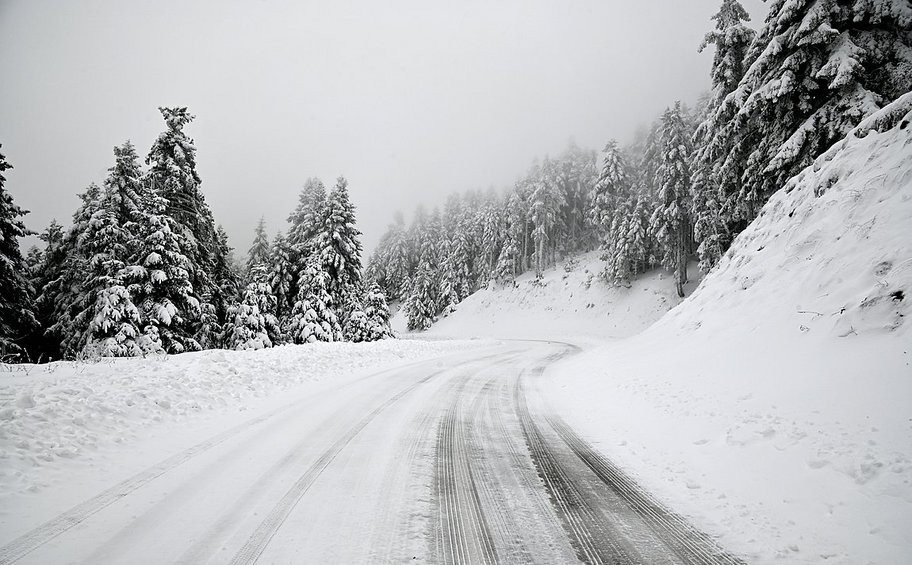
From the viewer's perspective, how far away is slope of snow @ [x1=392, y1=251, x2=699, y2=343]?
32.6m

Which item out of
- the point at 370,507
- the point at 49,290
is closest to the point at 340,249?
the point at 49,290

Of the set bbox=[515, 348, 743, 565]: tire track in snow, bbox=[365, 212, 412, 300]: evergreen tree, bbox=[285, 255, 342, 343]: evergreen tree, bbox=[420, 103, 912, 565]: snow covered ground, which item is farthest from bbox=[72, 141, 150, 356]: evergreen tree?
bbox=[365, 212, 412, 300]: evergreen tree

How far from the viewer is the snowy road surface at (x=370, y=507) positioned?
274cm

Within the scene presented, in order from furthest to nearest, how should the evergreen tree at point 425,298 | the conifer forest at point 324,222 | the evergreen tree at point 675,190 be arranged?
the evergreen tree at point 425,298 → the evergreen tree at point 675,190 → the conifer forest at point 324,222

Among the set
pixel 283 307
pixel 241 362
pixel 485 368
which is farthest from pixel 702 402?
pixel 283 307

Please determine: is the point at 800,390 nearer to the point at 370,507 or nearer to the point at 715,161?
the point at 370,507

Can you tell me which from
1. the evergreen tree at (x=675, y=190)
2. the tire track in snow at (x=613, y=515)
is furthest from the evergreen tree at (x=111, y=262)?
the evergreen tree at (x=675, y=190)

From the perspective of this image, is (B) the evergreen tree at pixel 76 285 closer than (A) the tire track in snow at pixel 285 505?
No

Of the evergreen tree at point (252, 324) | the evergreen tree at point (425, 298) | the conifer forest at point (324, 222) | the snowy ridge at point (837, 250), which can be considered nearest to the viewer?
the snowy ridge at point (837, 250)

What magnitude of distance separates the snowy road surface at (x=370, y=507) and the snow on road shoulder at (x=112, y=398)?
38.9 inches

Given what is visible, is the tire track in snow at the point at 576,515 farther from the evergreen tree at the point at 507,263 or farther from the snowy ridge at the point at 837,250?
the evergreen tree at the point at 507,263

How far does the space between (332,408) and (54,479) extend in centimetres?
369

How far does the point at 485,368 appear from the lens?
13.5 metres

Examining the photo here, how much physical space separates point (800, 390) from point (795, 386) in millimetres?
158
